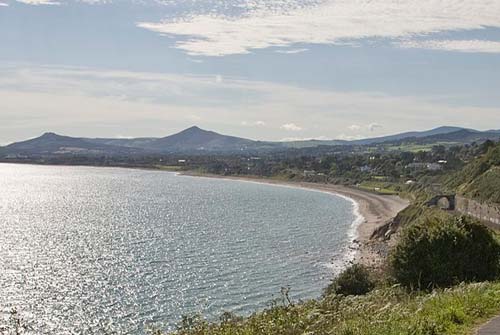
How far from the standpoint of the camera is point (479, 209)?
6469 centimetres

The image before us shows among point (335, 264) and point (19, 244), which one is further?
point (19, 244)

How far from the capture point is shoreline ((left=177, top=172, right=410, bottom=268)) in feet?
203

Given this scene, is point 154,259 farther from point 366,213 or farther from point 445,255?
point 366,213

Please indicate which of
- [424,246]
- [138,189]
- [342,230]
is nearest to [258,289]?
[424,246]

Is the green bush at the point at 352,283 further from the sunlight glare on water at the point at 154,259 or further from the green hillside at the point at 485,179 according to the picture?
the green hillside at the point at 485,179

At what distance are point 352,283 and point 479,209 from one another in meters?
36.5

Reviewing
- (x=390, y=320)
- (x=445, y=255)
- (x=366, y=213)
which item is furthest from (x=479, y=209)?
(x=390, y=320)

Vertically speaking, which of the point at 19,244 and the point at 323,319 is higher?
the point at 323,319

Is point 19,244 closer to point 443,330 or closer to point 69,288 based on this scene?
point 69,288

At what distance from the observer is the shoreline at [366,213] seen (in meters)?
62.0

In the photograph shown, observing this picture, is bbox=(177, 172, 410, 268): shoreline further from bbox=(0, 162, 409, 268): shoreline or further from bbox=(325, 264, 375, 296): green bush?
bbox=(325, 264, 375, 296): green bush

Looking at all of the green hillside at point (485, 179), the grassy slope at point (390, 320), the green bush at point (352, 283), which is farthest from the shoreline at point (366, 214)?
the grassy slope at point (390, 320)

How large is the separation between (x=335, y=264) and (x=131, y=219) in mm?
45632

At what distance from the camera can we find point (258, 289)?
44406 mm
